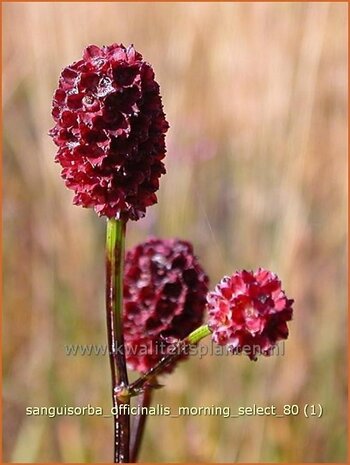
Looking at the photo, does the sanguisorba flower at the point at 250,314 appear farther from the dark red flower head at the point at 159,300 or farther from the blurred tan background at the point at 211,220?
the blurred tan background at the point at 211,220

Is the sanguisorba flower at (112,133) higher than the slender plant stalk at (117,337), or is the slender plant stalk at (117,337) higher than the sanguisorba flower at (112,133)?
the sanguisorba flower at (112,133)

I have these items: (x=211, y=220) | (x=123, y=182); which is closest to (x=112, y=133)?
(x=123, y=182)

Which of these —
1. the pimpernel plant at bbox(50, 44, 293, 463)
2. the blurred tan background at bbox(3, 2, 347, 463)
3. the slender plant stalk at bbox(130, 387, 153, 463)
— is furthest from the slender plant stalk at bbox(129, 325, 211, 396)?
the blurred tan background at bbox(3, 2, 347, 463)

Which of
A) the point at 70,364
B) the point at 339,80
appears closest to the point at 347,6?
the point at 339,80

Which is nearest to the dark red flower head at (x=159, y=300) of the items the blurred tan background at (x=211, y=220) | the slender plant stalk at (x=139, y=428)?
the slender plant stalk at (x=139, y=428)

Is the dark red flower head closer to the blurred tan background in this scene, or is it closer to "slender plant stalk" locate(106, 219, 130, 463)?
"slender plant stalk" locate(106, 219, 130, 463)

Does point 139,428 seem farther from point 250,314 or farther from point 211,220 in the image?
point 211,220
